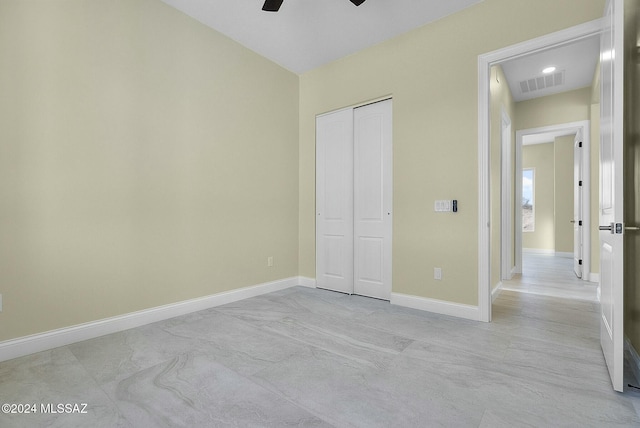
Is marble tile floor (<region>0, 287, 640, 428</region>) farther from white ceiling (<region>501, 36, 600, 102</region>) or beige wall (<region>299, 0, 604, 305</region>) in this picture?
white ceiling (<region>501, 36, 600, 102</region>)

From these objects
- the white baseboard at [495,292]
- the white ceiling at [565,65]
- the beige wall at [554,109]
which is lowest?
the white baseboard at [495,292]

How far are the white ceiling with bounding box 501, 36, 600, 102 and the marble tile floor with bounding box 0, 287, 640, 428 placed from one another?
309 cm

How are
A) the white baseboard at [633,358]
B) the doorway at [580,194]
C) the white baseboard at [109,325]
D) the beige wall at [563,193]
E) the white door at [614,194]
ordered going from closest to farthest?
the white door at [614,194] → the white baseboard at [633,358] → the white baseboard at [109,325] → the doorway at [580,194] → the beige wall at [563,193]

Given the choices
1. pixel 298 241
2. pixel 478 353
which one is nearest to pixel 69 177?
pixel 298 241

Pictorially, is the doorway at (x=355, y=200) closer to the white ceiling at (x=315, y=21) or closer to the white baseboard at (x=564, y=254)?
the white ceiling at (x=315, y=21)

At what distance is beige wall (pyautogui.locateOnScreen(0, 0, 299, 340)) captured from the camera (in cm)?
222

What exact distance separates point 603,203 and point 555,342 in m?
1.12

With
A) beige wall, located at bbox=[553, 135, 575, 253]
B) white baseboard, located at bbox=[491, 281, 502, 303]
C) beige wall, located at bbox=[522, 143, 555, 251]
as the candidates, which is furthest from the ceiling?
beige wall, located at bbox=[522, 143, 555, 251]

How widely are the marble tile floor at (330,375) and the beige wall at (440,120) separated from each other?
Result: 58 centimetres

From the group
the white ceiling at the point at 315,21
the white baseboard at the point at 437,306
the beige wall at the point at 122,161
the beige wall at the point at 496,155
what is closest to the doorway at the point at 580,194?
the beige wall at the point at 496,155

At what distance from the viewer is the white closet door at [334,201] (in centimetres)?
401

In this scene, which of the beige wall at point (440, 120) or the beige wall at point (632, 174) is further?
the beige wall at point (440, 120)

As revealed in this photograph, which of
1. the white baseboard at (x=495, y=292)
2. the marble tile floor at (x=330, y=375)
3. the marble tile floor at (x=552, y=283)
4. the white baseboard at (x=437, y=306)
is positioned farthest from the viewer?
the marble tile floor at (x=552, y=283)

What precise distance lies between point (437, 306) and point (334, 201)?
180 centimetres
